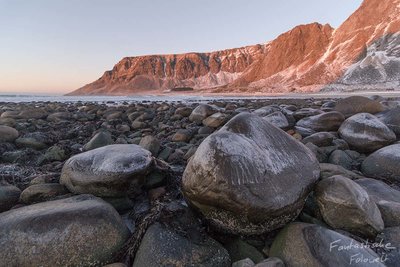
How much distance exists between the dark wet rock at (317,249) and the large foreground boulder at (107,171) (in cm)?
151

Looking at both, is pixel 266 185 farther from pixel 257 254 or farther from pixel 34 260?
pixel 34 260

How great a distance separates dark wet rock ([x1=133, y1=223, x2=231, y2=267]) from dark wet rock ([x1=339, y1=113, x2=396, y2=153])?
325 centimetres

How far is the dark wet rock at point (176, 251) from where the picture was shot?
6.70 ft

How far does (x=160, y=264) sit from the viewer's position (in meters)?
2.01

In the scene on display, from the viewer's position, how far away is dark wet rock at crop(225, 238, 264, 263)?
218 centimetres

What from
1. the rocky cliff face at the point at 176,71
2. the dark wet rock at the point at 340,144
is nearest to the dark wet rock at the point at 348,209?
the dark wet rock at the point at 340,144

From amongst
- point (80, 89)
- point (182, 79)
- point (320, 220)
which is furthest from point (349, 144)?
point (80, 89)

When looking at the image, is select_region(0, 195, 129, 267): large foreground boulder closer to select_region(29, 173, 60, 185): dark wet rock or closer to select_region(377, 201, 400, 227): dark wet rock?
select_region(29, 173, 60, 185): dark wet rock

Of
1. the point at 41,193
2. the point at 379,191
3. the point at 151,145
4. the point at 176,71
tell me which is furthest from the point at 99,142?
the point at 176,71

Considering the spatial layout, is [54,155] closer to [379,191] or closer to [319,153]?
[319,153]

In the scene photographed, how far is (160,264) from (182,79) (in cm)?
11463

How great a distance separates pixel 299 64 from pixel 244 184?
82308 millimetres

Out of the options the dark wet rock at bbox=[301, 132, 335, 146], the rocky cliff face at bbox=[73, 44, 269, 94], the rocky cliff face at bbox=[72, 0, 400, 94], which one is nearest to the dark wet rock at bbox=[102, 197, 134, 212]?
the dark wet rock at bbox=[301, 132, 335, 146]

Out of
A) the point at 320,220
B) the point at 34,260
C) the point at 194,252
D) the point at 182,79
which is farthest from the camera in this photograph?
the point at 182,79
